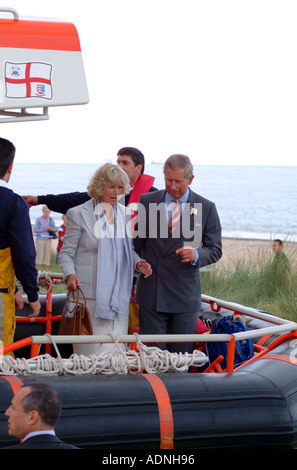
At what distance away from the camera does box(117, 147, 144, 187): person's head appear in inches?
193

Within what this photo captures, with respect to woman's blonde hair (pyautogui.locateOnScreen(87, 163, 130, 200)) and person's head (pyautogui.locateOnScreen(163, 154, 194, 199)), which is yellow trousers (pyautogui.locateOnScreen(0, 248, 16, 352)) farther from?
person's head (pyautogui.locateOnScreen(163, 154, 194, 199))

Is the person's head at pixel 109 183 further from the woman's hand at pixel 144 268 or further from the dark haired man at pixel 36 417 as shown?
the dark haired man at pixel 36 417

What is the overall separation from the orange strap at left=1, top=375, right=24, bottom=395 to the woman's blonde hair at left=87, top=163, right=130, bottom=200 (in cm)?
133

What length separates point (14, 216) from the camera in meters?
3.64

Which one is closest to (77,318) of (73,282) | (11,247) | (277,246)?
(73,282)

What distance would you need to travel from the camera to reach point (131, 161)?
16.2 feet

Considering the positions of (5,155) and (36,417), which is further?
A: (5,155)

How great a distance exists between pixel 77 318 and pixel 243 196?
202 feet

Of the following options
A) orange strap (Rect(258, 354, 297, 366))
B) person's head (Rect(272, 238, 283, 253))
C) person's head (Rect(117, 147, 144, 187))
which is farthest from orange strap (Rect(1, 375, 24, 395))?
person's head (Rect(272, 238, 283, 253))

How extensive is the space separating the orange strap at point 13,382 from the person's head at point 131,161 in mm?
2069

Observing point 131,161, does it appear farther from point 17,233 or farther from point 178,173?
point 17,233

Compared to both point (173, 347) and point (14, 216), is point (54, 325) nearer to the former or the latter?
point (173, 347)

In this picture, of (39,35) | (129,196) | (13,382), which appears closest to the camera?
(13,382)
